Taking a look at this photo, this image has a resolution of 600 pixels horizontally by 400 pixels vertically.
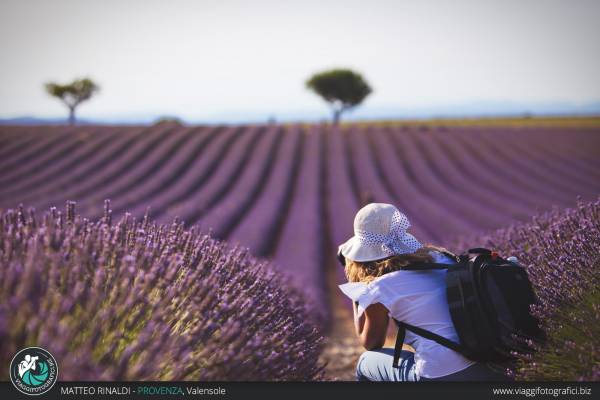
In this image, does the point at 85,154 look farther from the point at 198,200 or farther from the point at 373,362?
the point at 373,362

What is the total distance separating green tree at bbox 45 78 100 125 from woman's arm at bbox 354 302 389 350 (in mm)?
2268

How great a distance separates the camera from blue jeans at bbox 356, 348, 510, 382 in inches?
69.2

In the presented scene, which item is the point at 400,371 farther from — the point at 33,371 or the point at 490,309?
the point at 33,371

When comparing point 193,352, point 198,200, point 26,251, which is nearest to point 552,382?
point 193,352

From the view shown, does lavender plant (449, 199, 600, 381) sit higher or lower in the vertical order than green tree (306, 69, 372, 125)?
lower

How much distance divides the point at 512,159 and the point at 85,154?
11.6 metres

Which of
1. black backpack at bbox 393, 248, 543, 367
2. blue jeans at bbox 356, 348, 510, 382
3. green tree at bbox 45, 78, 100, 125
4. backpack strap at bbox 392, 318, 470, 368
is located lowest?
blue jeans at bbox 356, 348, 510, 382

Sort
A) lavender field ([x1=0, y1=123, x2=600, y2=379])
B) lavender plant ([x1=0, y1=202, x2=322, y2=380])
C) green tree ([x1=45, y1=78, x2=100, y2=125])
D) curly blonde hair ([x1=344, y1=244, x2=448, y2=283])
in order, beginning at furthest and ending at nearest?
1. lavender field ([x1=0, y1=123, x2=600, y2=379])
2. green tree ([x1=45, y1=78, x2=100, y2=125])
3. curly blonde hair ([x1=344, y1=244, x2=448, y2=283])
4. lavender plant ([x1=0, y1=202, x2=322, y2=380])

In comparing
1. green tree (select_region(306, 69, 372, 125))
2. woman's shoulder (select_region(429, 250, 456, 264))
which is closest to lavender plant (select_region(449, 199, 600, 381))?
woman's shoulder (select_region(429, 250, 456, 264))

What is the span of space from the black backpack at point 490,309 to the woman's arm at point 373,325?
0.90ft

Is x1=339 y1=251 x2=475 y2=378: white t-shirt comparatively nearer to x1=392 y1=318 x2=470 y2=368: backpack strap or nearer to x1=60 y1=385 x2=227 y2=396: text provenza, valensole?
x1=392 y1=318 x2=470 y2=368: backpack strap

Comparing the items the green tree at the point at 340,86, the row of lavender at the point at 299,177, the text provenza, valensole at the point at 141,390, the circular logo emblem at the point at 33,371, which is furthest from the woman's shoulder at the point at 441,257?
the green tree at the point at 340,86

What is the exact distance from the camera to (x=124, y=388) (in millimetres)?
1289

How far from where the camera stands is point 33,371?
134cm
